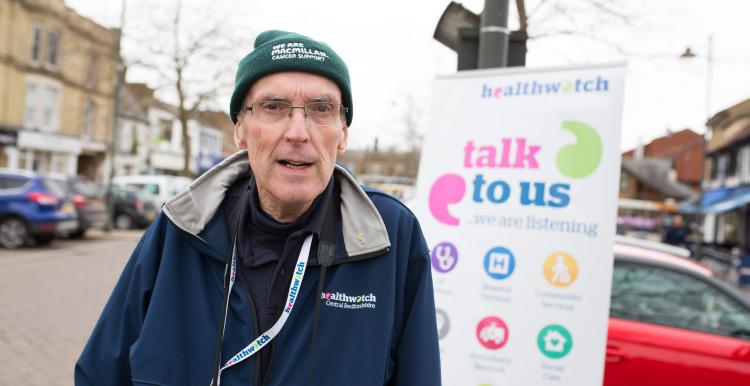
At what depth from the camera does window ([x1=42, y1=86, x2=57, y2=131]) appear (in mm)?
29703

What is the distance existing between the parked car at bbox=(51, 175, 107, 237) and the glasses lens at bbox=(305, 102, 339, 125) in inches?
562

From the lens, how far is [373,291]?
1.66 meters

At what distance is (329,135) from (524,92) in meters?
1.87

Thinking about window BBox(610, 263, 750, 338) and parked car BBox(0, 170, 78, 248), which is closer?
window BBox(610, 263, 750, 338)

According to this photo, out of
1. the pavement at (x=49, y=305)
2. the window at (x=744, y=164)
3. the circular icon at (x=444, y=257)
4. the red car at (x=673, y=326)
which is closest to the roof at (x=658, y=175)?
the window at (x=744, y=164)

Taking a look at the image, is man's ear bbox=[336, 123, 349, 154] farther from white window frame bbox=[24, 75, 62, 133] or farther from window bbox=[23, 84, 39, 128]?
window bbox=[23, 84, 39, 128]

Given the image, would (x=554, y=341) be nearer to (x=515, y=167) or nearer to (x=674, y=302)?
(x=515, y=167)

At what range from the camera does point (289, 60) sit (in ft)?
5.40

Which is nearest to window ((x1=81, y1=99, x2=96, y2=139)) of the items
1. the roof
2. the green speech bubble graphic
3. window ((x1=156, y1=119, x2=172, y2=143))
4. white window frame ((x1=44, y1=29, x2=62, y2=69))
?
white window frame ((x1=44, y1=29, x2=62, y2=69))

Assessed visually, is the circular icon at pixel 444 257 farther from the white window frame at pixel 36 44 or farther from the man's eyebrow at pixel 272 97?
the white window frame at pixel 36 44

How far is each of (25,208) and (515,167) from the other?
Result: 12.8m

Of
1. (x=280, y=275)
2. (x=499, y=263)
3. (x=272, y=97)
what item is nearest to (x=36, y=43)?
(x=499, y=263)

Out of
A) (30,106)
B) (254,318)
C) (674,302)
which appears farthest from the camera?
(30,106)

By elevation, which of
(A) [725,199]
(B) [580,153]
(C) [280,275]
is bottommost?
(C) [280,275]
